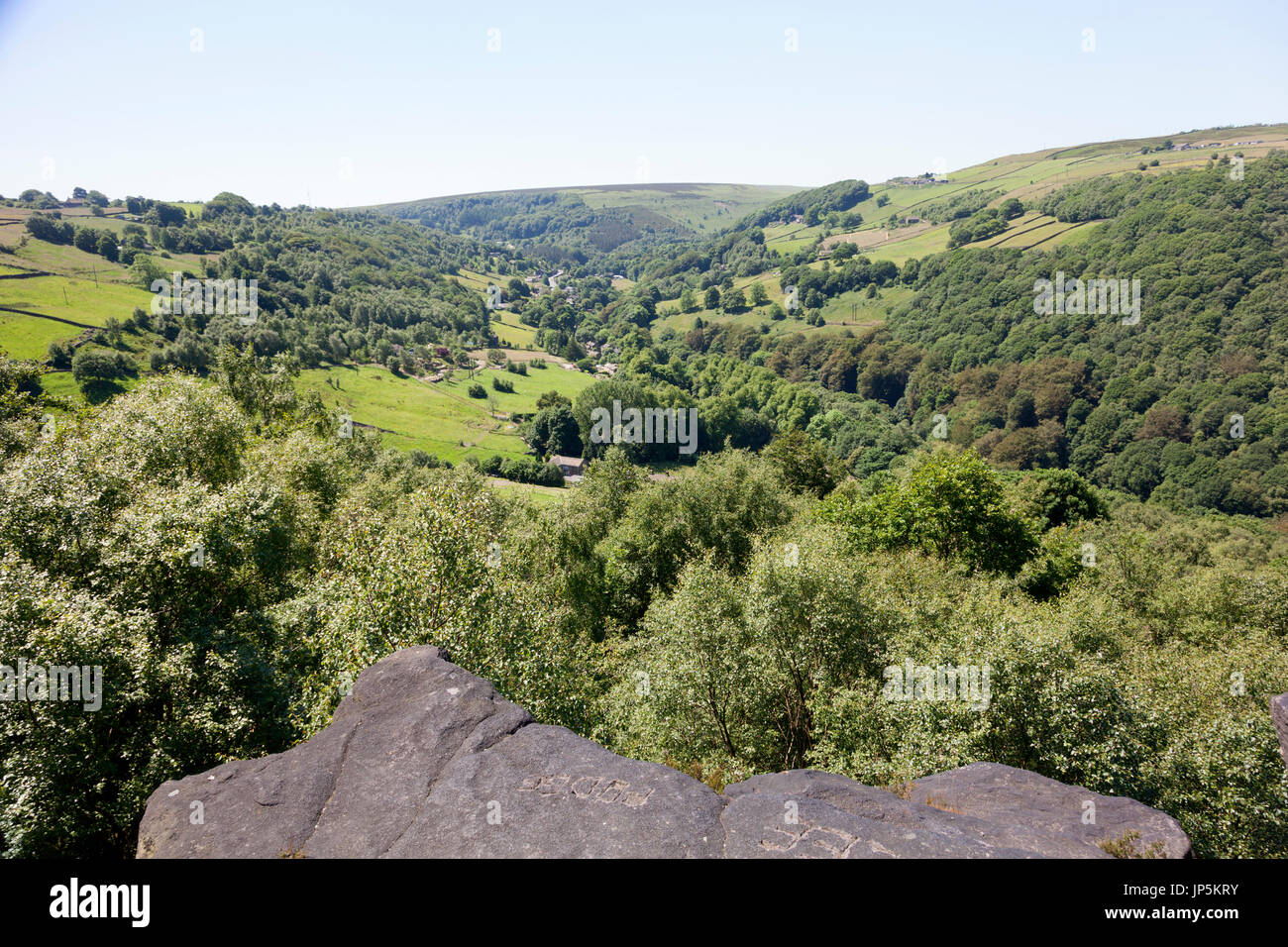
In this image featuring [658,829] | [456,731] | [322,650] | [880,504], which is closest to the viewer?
[658,829]

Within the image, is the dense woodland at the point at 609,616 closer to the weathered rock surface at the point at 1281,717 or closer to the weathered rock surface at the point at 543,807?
the weathered rock surface at the point at 1281,717

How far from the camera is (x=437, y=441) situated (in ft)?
435

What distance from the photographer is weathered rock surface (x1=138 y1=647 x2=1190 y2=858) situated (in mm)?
10039

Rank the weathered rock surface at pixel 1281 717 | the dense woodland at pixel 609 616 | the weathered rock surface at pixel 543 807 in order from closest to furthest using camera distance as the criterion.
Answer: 1. the weathered rock surface at pixel 543 807
2. the weathered rock surface at pixel 1281 717
3. the dense woodland at pixel 609 616

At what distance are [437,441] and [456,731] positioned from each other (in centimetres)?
12809

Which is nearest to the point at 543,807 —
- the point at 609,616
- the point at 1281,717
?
the point at 1281,717

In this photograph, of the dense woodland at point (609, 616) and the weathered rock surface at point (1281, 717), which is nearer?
the weathered rock surface at point (1281, 717)

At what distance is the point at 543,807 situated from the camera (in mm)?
10812

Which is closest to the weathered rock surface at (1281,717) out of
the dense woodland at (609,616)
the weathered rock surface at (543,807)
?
the dense woodland at (609,616)

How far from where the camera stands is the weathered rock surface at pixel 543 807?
32.9ft

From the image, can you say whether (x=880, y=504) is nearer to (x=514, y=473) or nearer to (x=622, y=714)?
(x=622, y=714)

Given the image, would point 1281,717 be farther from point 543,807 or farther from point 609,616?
point 609,616
